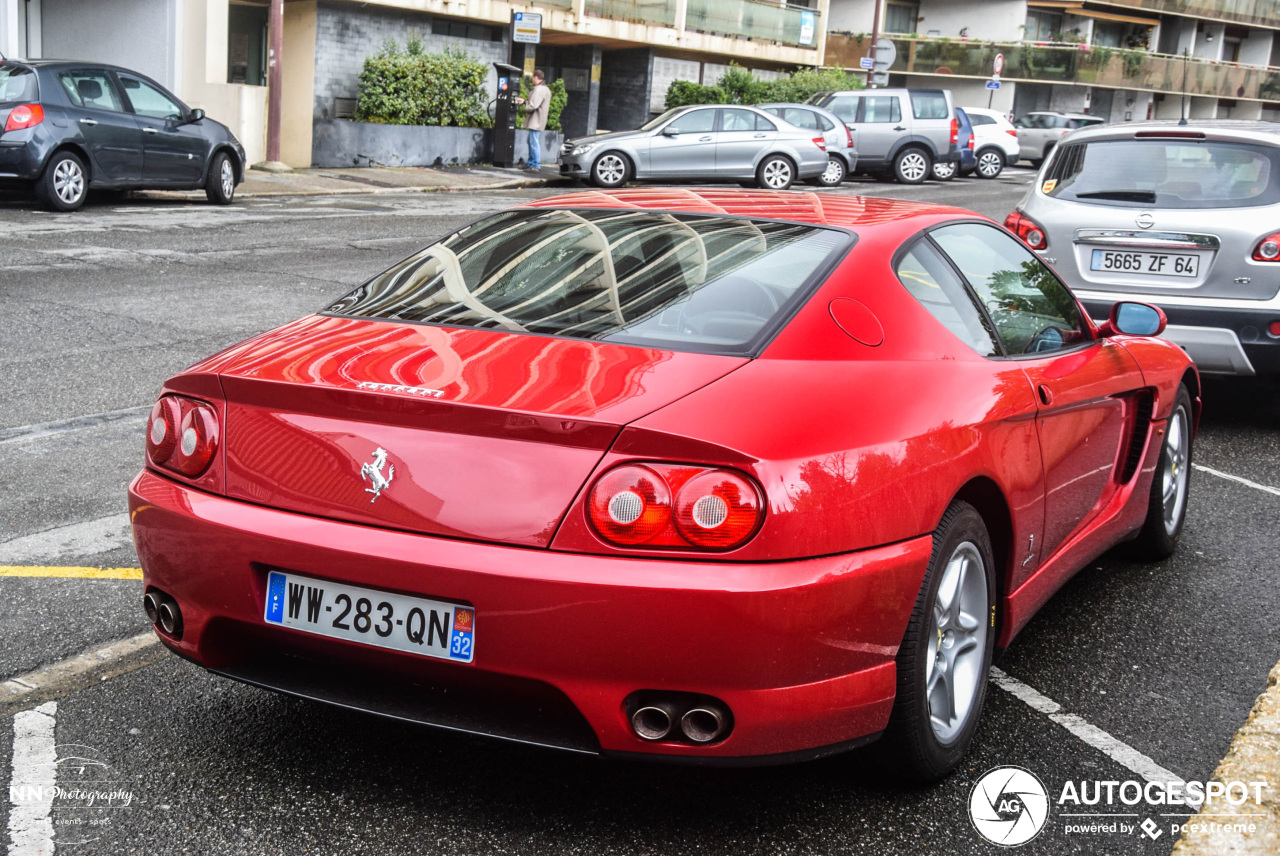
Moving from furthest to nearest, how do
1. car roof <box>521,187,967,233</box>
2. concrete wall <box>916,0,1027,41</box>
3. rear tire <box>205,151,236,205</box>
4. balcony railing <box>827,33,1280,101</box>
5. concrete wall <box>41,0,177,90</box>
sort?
concrete wall <box>916,0,1027,41</box>, balcony railing <box>827,33,1280,101</box>, concrete wall <box>41,0,177,90</box>, rear tire <box>205,151,236,205</box>, car roof <box>521,187,967,233</box>

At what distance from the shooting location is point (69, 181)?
Answer: 1449cm

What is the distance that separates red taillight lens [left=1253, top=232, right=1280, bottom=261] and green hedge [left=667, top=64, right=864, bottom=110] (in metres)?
27.4

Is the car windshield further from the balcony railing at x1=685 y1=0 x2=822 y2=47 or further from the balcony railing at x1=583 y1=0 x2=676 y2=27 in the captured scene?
Answer: the balcony railing at x1=685 y1=0 x2=822 y2=47

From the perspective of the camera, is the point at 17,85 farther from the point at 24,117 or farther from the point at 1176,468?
the point at 1176,468

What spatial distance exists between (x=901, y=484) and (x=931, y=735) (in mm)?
610

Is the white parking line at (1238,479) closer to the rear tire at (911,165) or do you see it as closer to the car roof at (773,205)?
the car roof at (773,205)

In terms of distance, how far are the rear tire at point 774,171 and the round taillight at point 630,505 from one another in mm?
21549

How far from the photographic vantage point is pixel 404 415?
108 inches

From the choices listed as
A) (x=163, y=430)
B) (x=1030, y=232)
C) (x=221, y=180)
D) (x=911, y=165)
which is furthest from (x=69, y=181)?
(x=911, y=165)

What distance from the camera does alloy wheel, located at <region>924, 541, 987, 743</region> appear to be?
10.2ft

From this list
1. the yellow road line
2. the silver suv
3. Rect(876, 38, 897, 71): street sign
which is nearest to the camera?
the yellow road line

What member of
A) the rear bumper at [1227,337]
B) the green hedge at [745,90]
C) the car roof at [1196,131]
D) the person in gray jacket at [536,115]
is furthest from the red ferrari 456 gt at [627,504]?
the green hedge at [745,90]

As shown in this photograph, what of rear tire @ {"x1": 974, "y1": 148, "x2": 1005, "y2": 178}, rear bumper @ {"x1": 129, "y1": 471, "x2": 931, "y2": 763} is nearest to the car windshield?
rear bumper @ {"x1": 129, "y1": 471, "x2": 931, "y2": 763}

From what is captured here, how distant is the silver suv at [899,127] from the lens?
28.5 meters
